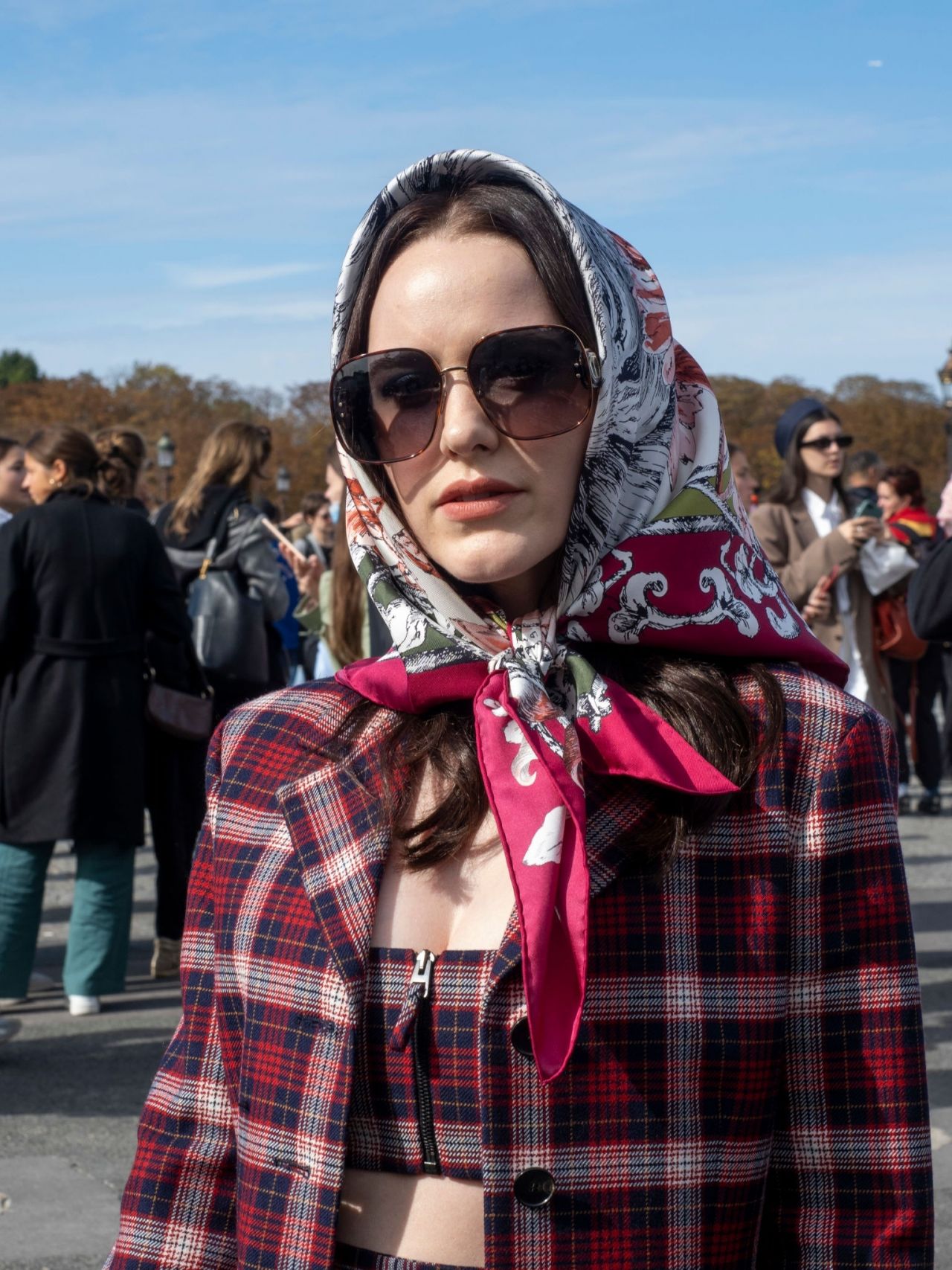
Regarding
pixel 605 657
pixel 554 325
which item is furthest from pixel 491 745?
pixel 554 325

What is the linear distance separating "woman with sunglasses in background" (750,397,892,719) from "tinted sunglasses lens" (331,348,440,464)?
5519 millimetres

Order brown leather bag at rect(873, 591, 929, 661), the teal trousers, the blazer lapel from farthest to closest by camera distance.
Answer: brown leather bag at rect(873, 591, 929, 661), the teal trousers, the blazer lapel

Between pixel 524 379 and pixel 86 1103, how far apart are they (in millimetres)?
4106

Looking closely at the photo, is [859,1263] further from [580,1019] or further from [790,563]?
[790,563]

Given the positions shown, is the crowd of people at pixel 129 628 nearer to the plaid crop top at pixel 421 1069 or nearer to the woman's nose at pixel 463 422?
the woman's nose at pixel 463 422

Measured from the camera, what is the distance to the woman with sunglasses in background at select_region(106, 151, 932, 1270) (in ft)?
5.20

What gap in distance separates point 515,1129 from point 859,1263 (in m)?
0.37

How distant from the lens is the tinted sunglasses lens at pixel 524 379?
169 cm

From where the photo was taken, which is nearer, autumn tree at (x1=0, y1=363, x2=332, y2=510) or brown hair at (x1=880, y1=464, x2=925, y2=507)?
brown hair at (x1=880, y1=464, x2=925, y2=507)

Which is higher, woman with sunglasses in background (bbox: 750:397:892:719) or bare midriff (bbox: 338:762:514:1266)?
woman with sunglasses in background (bbox: 750:397:892:719)

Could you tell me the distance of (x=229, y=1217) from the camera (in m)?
1.78

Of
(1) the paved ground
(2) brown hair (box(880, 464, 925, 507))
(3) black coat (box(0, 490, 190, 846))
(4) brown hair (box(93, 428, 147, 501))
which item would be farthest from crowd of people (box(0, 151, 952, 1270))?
(2) brown hair (box(880, 464, 925, 507))

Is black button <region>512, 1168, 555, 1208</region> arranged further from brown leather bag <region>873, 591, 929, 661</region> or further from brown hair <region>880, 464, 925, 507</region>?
brown hair <region>880, 464, 925, 507</region>

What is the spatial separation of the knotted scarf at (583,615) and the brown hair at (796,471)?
17.9 feet
